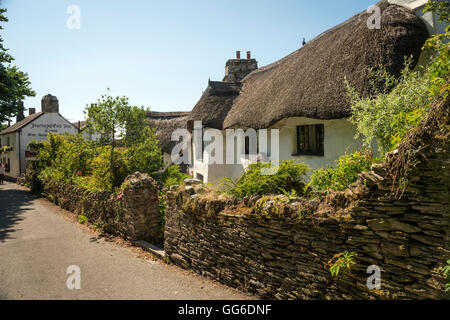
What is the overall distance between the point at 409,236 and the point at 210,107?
35.5 ft

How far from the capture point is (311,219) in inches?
147

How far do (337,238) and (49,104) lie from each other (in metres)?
31.0

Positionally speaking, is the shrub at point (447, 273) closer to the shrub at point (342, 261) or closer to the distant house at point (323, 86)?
the shrub at point (342, 261)

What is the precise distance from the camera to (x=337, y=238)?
3510mm

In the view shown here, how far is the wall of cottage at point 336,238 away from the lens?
2.80 metres

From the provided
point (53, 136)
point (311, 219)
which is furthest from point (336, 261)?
point (53, 136)

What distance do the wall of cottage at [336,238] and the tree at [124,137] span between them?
496 cm

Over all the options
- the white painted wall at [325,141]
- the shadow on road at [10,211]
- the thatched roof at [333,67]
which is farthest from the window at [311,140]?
the shadow on road at [10,211]

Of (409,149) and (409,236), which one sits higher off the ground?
(409,149)

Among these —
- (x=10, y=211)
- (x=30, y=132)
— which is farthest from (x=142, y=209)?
(x=30, y=132)

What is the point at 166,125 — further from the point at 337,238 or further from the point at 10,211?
the point at 337,238

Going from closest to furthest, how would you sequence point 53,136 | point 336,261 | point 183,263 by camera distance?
point 336,261 < point 183,263 < point 53,136

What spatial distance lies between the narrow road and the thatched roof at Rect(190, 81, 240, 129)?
625cm
